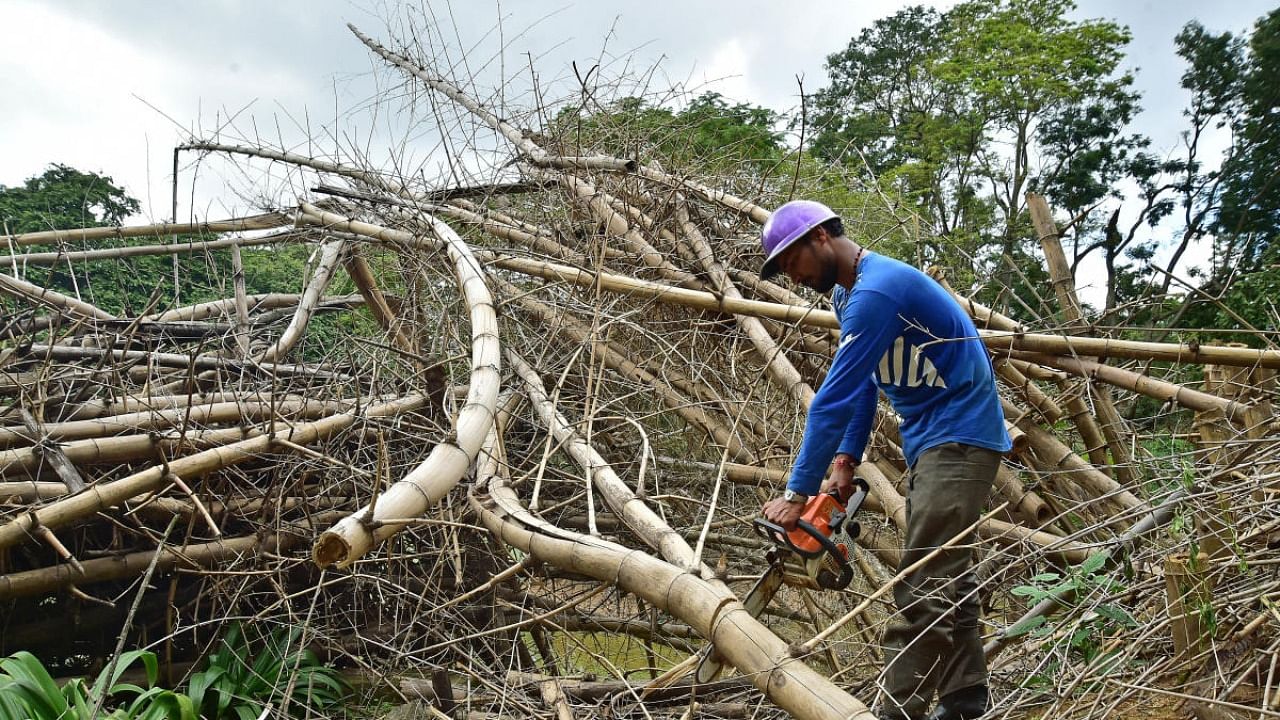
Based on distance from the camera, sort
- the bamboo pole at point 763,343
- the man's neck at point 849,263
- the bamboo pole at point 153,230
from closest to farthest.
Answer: the man's neck at point 849,263 → the bamboo pole at point 763,343 → the bamboo pole at point 153,230

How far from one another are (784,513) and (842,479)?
0.47 m

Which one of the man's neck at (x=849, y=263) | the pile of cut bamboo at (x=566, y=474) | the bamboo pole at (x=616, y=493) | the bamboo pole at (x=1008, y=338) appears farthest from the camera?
the bamboo pole at (x=1008, y=338)

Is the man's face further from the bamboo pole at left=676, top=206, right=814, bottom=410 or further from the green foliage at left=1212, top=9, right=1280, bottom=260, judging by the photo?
the green foliage at left=1212, top=9, right=1280, bottom=260

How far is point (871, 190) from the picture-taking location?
227 inches

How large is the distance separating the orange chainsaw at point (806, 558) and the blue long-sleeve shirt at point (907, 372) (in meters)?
0.10

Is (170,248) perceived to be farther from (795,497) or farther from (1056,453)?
(1056,453)

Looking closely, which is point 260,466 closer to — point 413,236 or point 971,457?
point 413,236

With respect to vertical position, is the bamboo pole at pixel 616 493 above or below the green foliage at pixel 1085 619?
above

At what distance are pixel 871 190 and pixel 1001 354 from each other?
8.46ft

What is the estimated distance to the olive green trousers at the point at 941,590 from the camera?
8.34 ft

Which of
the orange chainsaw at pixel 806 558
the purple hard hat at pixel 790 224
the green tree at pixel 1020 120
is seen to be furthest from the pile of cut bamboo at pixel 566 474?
the green tree at pixel 1020 120

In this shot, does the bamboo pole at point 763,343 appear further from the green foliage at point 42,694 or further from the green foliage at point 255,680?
the green foliage at point 42,694

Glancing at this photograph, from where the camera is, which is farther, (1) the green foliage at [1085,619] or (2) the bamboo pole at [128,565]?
(2) the bamboo pole at [128,565]

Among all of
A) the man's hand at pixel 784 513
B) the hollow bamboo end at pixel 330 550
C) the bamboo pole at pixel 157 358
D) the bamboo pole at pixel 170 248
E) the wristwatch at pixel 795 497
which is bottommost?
the man's hand at pixel 784 513
